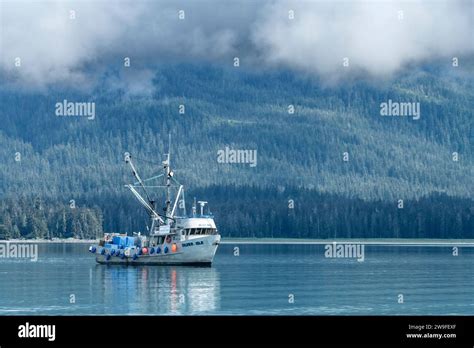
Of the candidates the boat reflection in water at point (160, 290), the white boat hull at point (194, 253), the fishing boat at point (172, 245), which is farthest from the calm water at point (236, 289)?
the fishing boat at point (172, 245)

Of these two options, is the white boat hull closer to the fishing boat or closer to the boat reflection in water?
the fishing boat

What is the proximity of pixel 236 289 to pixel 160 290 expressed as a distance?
266 inches

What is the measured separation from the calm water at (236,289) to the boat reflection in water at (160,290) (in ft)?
0.25

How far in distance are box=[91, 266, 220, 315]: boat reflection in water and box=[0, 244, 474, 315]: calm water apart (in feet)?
0.25

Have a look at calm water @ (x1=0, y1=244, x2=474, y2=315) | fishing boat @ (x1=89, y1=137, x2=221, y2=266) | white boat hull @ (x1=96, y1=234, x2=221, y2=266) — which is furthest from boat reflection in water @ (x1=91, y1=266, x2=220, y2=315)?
fishing boat @ (x1=89, y1=137, x2=221, y2=266)

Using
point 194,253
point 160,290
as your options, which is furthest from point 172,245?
point 160,290

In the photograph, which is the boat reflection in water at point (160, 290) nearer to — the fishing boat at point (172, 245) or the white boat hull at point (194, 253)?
the white boat hull at point (194, 253)

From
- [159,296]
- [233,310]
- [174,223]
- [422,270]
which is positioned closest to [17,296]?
[159,296]

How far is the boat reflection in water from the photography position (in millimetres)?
84062
